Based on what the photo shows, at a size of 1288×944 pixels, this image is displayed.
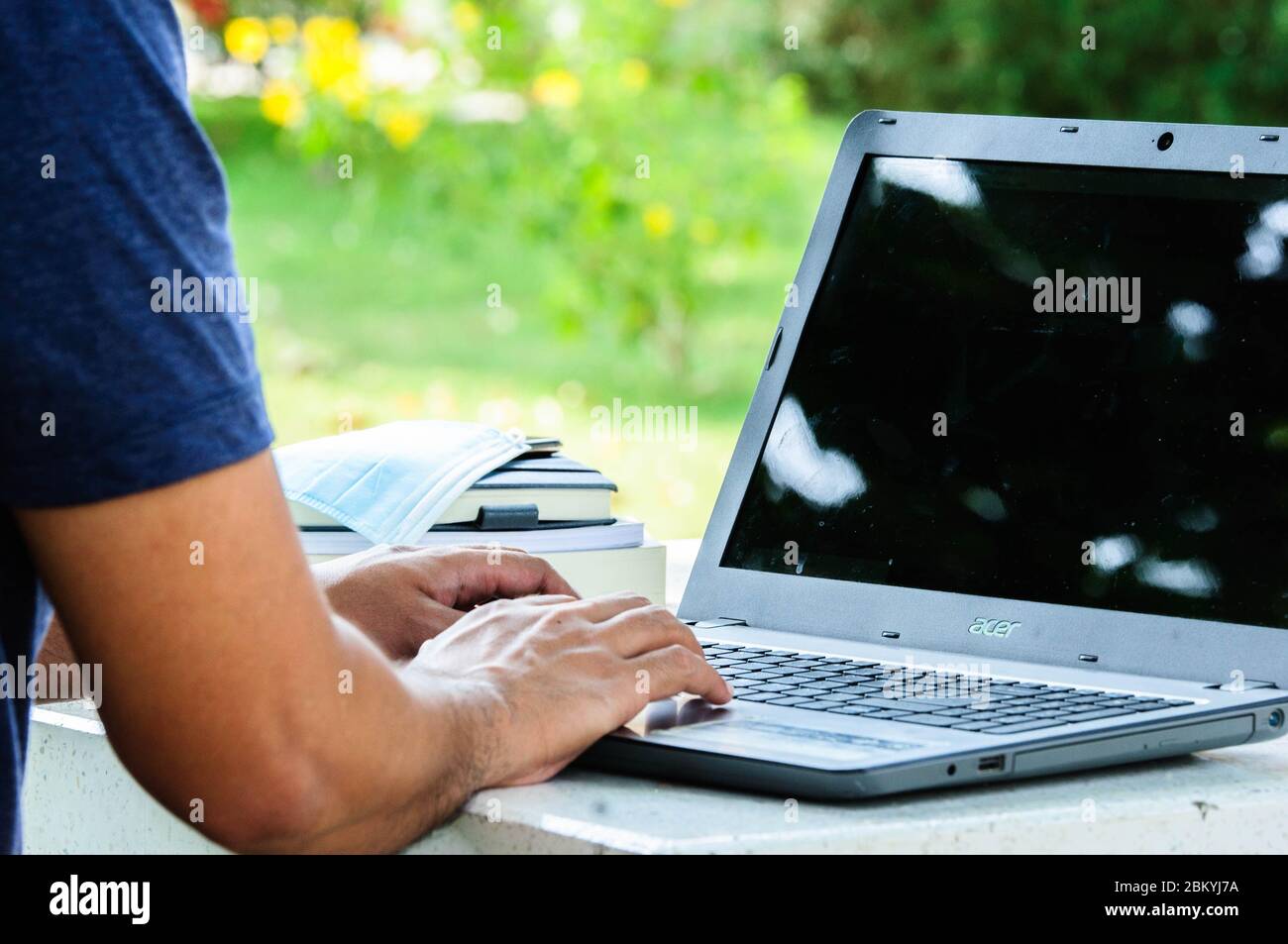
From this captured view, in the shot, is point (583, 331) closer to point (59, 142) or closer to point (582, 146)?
point (582, 146)

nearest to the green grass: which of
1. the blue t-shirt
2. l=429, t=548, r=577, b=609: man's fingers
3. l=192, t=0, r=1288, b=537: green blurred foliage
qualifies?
l=192, t=0, r=1288, b=537: green blurred foliage

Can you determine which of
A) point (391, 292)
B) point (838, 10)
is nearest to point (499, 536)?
point (391, 292)

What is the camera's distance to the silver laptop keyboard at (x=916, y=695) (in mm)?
1092

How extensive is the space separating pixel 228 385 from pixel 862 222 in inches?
29.7

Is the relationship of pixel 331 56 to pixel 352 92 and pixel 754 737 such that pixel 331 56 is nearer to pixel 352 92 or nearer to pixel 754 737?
pixel 352 92

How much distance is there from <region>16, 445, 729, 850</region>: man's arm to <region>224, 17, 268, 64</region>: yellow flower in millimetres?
5163

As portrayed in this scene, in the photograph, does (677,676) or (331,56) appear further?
(331,56)

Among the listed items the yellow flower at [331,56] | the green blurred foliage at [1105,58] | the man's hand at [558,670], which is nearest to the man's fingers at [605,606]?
the man's hand at [558,670]

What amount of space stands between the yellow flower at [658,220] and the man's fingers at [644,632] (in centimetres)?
436

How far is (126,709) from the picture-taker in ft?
2.88

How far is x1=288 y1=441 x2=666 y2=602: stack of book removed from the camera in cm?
160

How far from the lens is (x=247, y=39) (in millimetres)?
5770

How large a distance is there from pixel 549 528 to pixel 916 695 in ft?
1.84

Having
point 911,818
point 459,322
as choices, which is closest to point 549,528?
point 911,818
